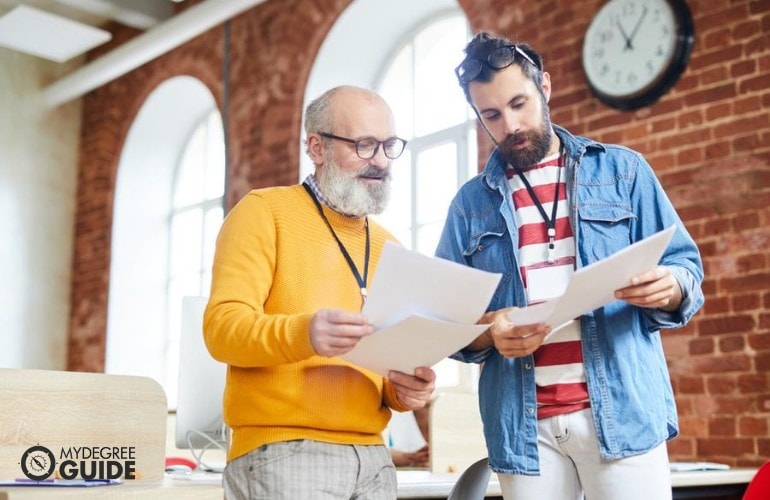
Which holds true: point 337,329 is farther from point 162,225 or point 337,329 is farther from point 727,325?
point 162,225

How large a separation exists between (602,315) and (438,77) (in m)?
4.47

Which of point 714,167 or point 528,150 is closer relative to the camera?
point 528,150

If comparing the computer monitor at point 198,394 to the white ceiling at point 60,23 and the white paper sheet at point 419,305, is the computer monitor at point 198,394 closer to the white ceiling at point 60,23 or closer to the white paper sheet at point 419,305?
the white paper sheet at point 419,305

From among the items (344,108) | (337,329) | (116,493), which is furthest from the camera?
(344,108)

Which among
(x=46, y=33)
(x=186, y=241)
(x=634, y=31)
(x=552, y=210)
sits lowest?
(x=552, y=210)

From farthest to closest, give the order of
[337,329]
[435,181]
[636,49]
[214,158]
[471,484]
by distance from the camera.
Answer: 1. [214,158]
2. [435,181]
3. [636,49]
4. [471,484]
5. [337,329]

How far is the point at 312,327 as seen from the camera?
136 centimetres

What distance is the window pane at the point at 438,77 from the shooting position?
18.9 feet

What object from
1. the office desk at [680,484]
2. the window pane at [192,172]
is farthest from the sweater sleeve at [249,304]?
the window pane at [192,172]

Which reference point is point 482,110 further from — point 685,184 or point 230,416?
point 685,184

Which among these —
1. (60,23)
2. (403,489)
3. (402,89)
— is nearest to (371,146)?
(403,489)

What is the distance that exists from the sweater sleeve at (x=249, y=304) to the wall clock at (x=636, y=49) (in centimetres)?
285

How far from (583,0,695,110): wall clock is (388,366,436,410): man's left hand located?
9.25 feet

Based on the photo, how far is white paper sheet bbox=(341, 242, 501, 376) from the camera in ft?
4.30
